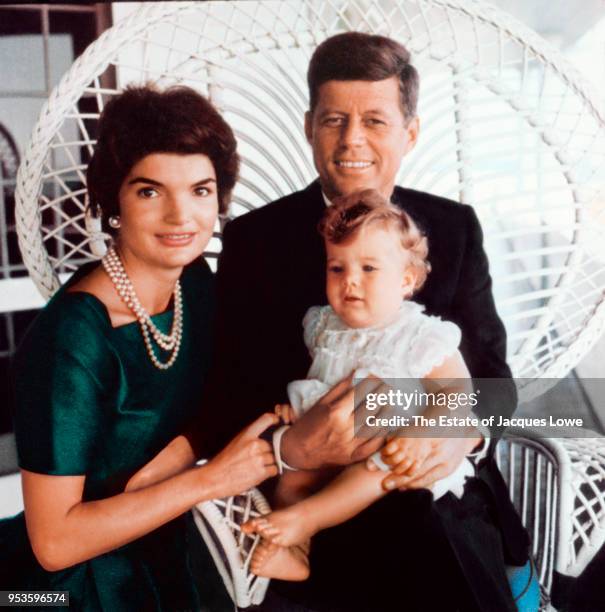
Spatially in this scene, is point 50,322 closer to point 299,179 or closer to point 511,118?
point 299,179

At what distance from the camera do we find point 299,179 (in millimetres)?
998

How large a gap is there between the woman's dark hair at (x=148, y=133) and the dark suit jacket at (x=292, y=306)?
4.4 inches

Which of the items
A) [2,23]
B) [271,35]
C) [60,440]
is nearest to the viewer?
[60,440]

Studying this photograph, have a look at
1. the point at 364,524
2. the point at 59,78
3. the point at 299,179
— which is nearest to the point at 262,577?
the point at 364,524

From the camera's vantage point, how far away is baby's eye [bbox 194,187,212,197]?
2.54 ft

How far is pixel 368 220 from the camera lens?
2.45 ft

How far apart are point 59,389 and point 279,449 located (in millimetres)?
257

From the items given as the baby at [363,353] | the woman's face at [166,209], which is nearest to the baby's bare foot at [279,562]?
the baby at [363,353]

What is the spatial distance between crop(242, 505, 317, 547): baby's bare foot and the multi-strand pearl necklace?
0.69ft

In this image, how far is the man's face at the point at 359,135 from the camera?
2.66 feet

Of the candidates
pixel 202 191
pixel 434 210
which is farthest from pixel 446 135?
pixel 202 191

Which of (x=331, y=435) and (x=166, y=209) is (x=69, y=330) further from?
(x=331, y=435)

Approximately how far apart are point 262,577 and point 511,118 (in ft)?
2.39

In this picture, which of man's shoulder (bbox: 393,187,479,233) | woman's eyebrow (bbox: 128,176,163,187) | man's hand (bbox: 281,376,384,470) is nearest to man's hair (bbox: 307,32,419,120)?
man's shoulder (bbox: 393,187,479,233)
